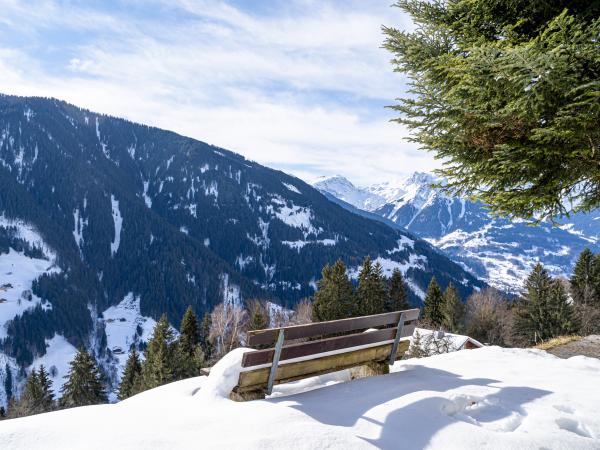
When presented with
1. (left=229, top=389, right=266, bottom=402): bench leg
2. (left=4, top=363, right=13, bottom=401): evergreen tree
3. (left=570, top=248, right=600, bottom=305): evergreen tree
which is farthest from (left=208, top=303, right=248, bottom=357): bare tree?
(left=4, top=363, right=13, bottom=401): evergreen tree

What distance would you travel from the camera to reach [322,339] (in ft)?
24.1

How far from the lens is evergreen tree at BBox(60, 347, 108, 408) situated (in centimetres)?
5266

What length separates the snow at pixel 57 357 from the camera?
15088cm

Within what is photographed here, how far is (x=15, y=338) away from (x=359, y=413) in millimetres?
193592

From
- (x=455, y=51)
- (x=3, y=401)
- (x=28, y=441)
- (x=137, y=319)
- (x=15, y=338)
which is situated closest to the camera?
(x=28, y=441)

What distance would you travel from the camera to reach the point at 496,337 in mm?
59844

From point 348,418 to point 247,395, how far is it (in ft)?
6.15

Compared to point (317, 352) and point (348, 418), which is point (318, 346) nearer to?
point (317, 352)

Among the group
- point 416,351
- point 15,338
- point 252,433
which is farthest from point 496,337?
point 15,338

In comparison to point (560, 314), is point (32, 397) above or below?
below

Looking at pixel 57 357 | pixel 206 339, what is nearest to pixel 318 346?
pixel 206 339

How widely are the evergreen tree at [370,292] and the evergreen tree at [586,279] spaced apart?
24.6 meters

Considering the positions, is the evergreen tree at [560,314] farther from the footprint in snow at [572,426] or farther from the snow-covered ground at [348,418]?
the footprint in snow at [572,426]

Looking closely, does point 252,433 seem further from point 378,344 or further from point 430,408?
point 378,344
